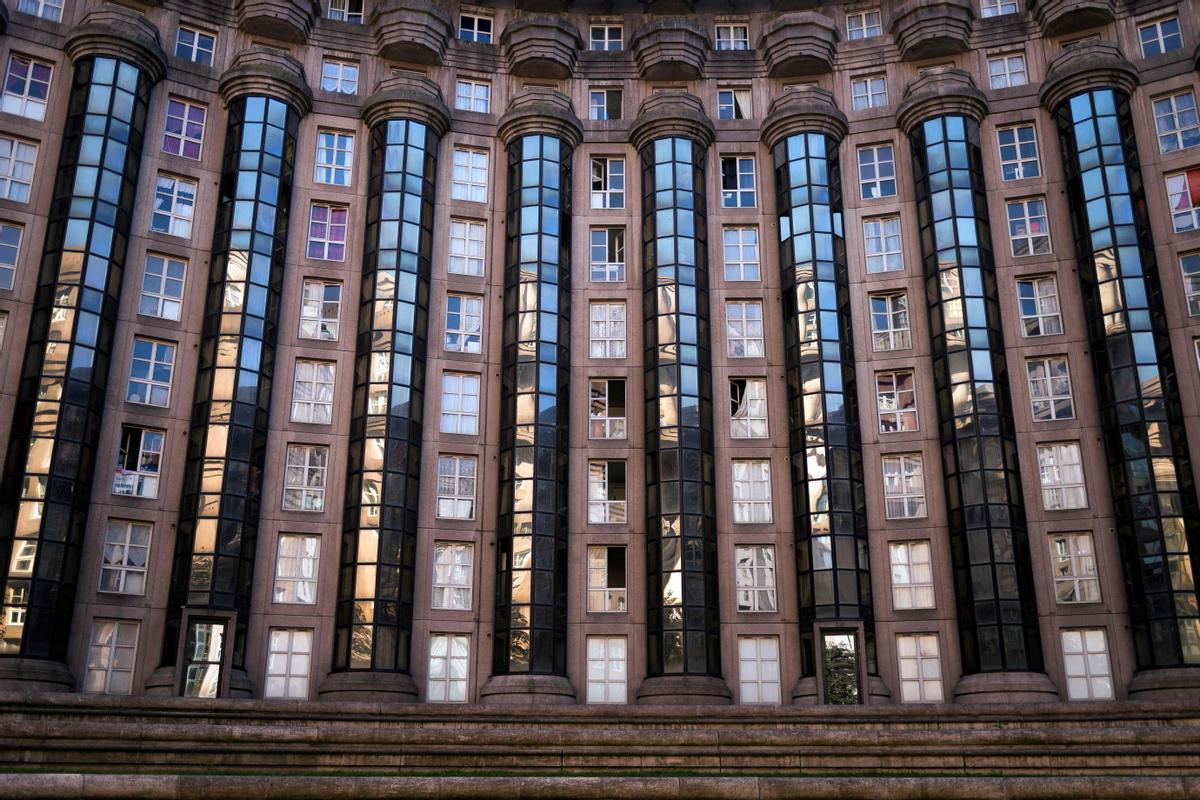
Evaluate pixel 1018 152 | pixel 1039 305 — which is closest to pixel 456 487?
pixel 1039 305

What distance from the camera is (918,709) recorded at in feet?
99.7

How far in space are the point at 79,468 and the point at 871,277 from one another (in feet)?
111

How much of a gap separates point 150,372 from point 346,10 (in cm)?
2087

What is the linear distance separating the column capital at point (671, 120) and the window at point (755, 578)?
19.6m

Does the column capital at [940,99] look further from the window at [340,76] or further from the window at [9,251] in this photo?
the window at [9,251]

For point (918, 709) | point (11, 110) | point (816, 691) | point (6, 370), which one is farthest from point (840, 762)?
point (11, 110)

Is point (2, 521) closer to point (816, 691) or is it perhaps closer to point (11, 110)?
point (11, 110)

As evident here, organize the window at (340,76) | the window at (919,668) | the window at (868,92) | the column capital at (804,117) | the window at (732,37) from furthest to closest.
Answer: the window at (732,37)
the window at (868,92)
the window at (340,76)
the column capital at (804,117)
the window at (919,668)

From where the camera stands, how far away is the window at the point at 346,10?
5375 centimetres

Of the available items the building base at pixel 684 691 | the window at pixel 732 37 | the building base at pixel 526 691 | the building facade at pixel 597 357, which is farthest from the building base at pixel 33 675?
the window at pixel 732 37

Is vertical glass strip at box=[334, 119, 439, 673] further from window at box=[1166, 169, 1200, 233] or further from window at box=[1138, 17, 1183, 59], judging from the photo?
window at box=[1138, 17, 1183, 59]

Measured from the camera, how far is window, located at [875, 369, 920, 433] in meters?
47.2

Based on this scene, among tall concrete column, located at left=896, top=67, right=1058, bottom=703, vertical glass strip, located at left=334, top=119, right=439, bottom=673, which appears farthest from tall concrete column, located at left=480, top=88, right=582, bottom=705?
tall concrete column, located at left=896, top=67, right=1058, bottom=703

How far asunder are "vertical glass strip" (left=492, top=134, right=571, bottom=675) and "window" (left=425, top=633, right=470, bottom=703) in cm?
140
